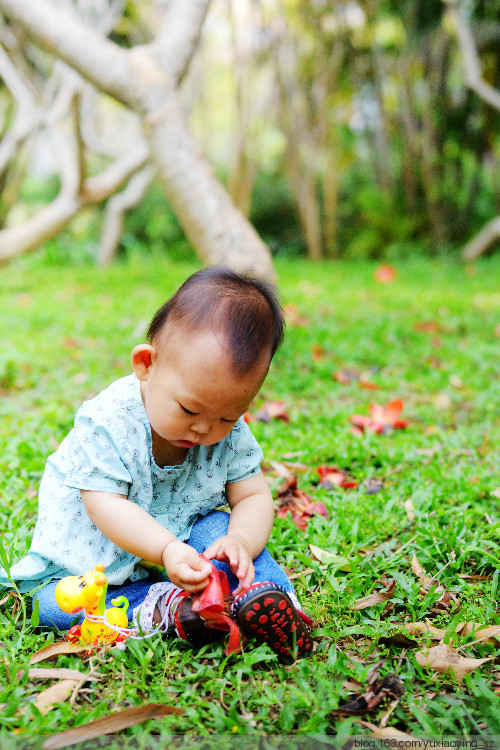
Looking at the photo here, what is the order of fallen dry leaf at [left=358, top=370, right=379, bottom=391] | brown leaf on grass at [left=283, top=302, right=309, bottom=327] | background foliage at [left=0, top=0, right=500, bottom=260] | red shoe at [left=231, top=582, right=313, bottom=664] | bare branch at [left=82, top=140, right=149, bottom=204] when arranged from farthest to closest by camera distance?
background foliage at [left=0, top=0, right=500, bottom=260] → bare branch at [left=82, top=140, right=149, bottom=204] → brown leaf on grass at [left=283, top=302, right=309, bottom=327] → fallen dry leaf at [left=358, top=370, right=379, bottom=391] → red shoe at [left=231, top=582, right=313, bottom=664]

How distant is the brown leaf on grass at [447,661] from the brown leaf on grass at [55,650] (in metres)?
0.80

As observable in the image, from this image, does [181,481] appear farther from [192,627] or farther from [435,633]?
[435,633]

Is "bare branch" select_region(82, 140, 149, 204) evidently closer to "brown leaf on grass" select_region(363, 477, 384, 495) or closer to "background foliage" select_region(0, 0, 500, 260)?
"background foliage" select_region(0, 0, 500, 260)

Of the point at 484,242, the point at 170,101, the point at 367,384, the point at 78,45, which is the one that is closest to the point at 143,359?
the point at 367,384

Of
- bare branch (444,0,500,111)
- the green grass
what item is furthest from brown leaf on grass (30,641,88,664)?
bare branch (444,0,500,111)

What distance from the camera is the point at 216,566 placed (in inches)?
69.6

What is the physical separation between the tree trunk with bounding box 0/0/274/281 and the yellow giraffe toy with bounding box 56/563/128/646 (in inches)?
106

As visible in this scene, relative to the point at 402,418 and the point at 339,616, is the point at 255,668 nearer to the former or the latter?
the point at 339,616

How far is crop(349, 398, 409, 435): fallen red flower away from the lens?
3.04 m

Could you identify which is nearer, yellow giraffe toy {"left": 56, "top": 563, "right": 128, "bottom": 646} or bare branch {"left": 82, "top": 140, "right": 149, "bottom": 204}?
yellow giraffe toy {"left": 56, "top": 563, "right": 128, "bottom": 646}

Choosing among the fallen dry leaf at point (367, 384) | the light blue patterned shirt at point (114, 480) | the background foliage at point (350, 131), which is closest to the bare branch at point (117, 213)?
the background foliage at point (350, 131)

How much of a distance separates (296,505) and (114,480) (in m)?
0.87

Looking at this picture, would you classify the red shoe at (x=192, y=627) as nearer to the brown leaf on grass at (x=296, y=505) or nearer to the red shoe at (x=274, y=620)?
the red shoe at (x=274, y=620)

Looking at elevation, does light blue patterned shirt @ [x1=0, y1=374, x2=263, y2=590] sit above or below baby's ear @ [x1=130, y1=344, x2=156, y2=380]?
below
